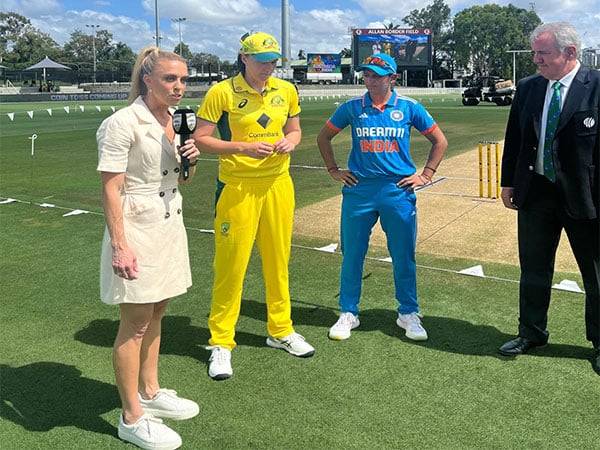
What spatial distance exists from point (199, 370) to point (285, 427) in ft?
3.04

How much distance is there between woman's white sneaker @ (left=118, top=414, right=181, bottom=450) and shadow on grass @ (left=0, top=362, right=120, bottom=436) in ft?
0.49

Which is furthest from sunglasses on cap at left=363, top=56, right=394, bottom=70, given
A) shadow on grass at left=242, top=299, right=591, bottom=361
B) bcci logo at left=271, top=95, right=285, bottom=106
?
shadow on grass at left=242, top=299, right=591, bottom=361

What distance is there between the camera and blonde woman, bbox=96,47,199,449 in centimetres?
282

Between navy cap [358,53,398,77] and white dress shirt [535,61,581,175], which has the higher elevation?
navy cap [358,53,398,77]

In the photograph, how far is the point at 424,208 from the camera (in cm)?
891

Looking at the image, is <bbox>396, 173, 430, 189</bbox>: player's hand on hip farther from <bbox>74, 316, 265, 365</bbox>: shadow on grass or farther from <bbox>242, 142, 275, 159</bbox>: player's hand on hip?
<bbox>74, 316, 265, 365</bbox>: shadow on grass

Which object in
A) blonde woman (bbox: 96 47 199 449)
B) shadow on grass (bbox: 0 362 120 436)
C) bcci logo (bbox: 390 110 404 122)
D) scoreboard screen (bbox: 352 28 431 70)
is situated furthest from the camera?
scoreboard screen (bbox: 352 28 431 70)

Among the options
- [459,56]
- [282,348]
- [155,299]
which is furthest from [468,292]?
[459,56]

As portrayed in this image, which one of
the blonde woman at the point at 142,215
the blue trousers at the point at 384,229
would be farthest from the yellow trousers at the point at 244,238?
the blonde woman at the point at 142,215

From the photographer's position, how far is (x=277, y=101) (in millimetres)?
3957

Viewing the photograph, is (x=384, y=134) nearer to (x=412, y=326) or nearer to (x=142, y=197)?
(x=412, y=326)

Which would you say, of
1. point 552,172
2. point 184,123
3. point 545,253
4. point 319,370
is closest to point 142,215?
point 184,123

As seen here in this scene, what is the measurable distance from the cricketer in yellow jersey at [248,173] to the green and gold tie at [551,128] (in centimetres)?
160

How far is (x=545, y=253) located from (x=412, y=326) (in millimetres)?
1055
